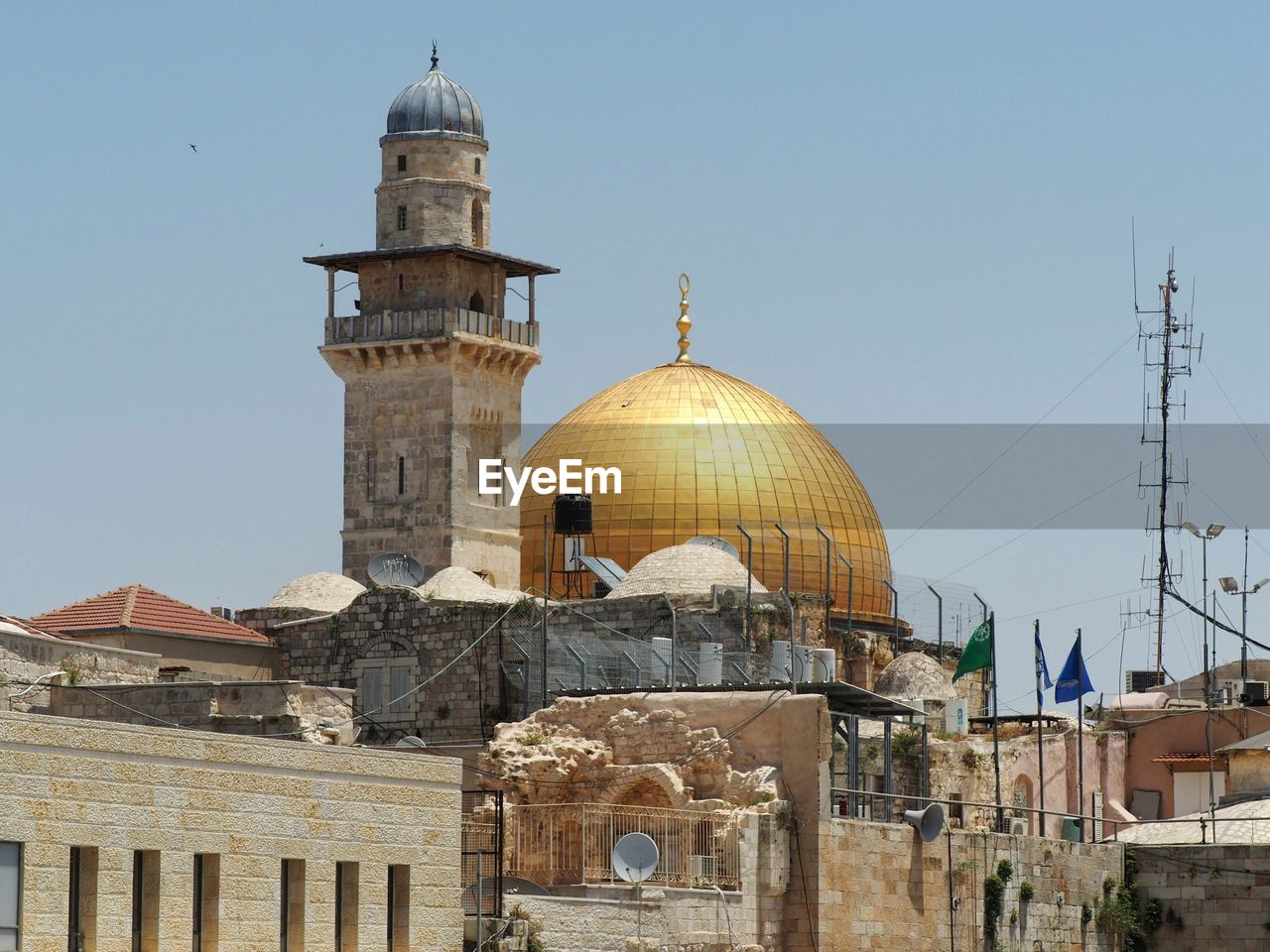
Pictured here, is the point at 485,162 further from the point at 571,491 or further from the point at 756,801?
the point at 756,801

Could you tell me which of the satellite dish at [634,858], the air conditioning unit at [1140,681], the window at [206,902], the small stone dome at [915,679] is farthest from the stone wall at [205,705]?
the air conditioning unit at [1140,681]

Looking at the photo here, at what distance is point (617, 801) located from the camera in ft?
110

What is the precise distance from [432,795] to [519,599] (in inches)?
622

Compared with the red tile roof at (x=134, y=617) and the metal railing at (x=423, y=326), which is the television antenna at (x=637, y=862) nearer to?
the red tile roof at (x=134, y=617)

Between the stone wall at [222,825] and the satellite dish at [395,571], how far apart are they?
19.8 m

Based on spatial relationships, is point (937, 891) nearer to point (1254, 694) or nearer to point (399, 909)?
point (399, 909)

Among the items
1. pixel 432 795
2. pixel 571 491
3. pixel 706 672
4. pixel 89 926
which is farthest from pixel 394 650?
pixel 89 926

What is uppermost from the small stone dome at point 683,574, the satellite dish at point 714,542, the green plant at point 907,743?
the satellite dish at point 714,542

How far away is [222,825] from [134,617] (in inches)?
713

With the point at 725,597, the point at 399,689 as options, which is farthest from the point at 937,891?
the point at 399,689

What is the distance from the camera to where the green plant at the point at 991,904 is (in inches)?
1406

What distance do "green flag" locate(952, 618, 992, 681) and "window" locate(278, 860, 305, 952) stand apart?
639 inches

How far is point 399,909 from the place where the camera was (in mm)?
27172

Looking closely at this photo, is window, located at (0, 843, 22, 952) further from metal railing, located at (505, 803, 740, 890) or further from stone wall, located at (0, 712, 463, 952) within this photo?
metal railing, located at (505, 803, 740, 890)
